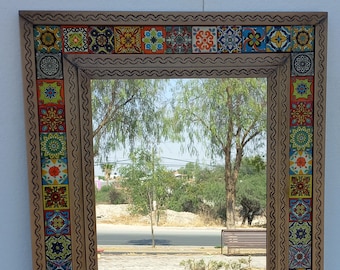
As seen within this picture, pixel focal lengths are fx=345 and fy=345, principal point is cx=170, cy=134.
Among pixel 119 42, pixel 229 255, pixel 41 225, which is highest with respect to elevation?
pixel 119 42

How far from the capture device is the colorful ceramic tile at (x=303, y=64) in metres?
0.86

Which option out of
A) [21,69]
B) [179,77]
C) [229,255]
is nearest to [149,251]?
[229,255]

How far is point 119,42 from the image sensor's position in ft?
2.75

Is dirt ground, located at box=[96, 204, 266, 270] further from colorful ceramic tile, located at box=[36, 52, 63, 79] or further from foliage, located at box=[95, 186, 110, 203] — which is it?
colorful ceramic tile, located at box=[36, 52, 63, 79]

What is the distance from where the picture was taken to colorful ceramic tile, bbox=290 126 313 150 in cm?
88

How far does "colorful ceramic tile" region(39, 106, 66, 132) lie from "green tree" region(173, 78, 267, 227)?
284 mm

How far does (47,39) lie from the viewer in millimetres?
826

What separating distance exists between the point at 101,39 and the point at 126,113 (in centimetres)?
19

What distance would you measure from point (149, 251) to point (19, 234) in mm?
337

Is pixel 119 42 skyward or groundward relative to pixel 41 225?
skyward

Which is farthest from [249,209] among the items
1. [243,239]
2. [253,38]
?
[253,38]

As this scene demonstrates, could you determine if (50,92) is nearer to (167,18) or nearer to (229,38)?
(167,18)

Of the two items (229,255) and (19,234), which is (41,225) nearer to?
(19,234)

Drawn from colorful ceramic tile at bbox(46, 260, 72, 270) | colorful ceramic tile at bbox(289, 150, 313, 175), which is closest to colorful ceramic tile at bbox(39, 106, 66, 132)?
colorful ceramic tile at bbox(46, 260, 72, 270)
